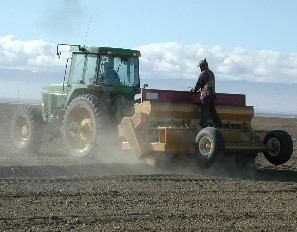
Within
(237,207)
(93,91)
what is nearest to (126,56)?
(93,91)

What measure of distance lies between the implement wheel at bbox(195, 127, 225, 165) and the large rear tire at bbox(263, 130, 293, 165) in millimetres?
1742

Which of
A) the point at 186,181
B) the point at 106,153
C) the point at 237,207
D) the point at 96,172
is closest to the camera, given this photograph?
the point at 237,207

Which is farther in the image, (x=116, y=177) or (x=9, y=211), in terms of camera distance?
(x=116, y=177)

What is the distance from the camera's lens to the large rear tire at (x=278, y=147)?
12500 millimetres

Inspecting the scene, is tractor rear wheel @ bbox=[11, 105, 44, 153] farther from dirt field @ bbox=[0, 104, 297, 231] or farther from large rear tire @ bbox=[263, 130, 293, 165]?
large rear tire @ bbox=[263, 130, 293, 165]

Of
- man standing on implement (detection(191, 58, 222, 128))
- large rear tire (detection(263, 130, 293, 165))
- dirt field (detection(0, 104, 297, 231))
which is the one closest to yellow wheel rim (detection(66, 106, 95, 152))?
dirt field (detection(0, 104, 297, 231))

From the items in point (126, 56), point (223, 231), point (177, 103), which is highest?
point (126, 56)

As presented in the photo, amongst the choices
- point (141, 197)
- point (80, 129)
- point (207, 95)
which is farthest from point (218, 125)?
point (141, 197)

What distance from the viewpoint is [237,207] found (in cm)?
841

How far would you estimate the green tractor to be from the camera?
13.0 meters

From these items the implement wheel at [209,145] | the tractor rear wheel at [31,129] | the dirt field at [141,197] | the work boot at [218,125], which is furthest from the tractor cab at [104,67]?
the implement wheel at [209,145]

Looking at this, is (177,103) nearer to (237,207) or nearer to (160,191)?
(160,191)

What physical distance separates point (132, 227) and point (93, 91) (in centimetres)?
687

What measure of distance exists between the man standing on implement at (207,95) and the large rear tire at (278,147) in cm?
107
